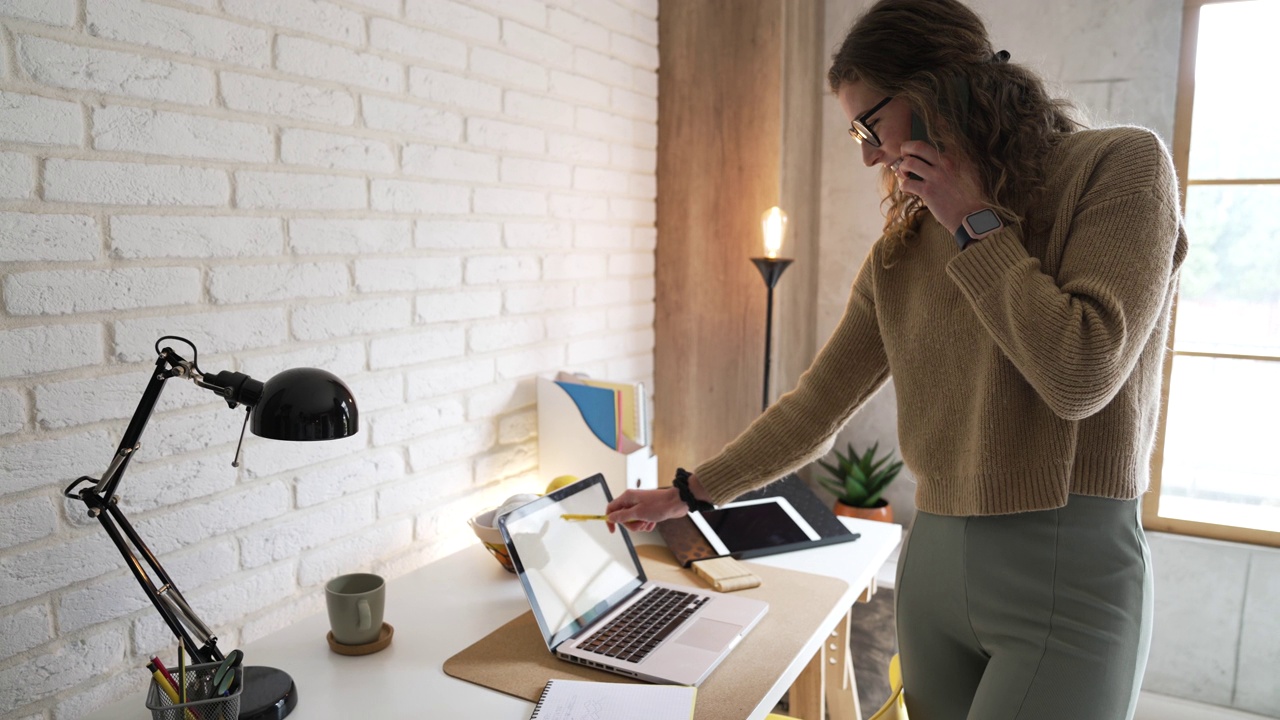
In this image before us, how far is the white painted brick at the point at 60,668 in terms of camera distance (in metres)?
1.10

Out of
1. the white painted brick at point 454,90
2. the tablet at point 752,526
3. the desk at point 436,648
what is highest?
the white painted brick at point 454,90

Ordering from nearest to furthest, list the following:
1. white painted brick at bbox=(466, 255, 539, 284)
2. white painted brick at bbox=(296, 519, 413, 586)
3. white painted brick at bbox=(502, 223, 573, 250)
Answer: white painted brick at bbox=(296, 519, 413, 586) → white painted brick at bbox=(466, 255, 539, 284) → white painted brick at bbox=(502, 223, 573, 250)

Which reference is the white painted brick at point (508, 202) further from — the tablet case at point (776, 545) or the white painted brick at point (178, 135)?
the tablet case at point (776, 545)

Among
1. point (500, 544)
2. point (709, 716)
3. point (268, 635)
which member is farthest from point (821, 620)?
point (268, 635)

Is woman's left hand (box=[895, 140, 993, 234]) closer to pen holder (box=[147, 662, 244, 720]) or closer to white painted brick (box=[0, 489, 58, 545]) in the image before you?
pen holder (box=[147, 662, 244, 720])

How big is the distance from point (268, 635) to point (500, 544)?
387 mm

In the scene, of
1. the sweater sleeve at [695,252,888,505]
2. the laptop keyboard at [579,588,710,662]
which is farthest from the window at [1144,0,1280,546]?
the laptop keyboard at [579,588,710,662]

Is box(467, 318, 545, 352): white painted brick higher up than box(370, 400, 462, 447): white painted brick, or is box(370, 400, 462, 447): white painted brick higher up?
box(467, 318, 545, 352): white painted brick

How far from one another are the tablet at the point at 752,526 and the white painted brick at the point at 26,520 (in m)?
1.05

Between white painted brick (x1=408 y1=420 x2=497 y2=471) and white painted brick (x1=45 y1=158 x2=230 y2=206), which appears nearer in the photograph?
white painted brick (x1=45 y1=158 x2=230 y2=206)

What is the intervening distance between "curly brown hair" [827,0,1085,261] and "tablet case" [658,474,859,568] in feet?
2.76

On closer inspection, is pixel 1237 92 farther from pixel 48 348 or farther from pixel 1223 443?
pixel 48 348

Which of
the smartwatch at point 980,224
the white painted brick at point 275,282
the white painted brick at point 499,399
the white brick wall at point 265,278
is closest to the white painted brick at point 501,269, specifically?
the white brick wall at point 265,278

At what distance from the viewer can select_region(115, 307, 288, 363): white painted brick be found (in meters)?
1.20
